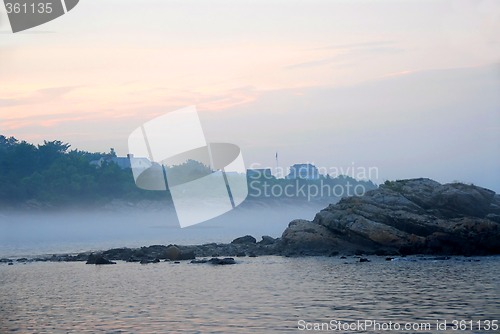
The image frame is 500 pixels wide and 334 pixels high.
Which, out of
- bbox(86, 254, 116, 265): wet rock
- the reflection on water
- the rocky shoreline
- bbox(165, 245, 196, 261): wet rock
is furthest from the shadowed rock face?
bbox(86, 254, 116, 265): wet rock

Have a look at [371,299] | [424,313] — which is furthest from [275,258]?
[424,313]

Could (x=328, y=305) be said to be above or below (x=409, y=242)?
below

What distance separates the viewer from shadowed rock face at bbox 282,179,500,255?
79.9 meters

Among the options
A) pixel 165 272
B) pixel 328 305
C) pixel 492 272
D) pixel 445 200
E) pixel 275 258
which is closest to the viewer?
pixel 328 305

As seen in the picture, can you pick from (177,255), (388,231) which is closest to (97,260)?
(177,255)

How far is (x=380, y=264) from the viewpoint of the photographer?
70.9 m

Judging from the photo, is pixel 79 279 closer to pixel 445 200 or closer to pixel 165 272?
pixel 165 272

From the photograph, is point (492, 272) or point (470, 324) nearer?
point (470, 324)

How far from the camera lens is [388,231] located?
82.4 m

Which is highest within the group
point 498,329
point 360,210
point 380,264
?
point 360,210

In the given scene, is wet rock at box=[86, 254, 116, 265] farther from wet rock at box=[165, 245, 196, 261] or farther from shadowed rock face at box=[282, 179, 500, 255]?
shadowed rock face at box=[282, 179, 500, 255]

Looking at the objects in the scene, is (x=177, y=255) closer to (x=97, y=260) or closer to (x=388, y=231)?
(x=97, y=260)

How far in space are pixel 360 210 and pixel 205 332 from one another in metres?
51.4

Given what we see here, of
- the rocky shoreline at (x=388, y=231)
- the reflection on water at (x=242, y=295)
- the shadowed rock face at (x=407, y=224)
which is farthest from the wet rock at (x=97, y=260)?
the shadowed rock face at (x=407, y=224)
